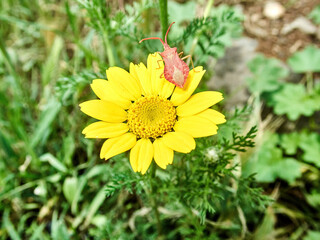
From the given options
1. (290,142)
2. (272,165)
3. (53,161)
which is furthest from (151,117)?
(290,142)

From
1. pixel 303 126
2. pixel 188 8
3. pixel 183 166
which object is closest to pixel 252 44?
pixel 188 8

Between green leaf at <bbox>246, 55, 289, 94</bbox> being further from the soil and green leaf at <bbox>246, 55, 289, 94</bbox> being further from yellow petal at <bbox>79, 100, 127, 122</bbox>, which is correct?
yellow petal at <bbox>79, 100, 127, 122</bbox>

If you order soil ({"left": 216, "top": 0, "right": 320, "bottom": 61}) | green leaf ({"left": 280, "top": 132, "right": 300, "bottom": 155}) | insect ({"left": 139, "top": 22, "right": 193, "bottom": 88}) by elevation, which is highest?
insect ({"left": 139, "top": 22, "right": 193, "bottom": 88})

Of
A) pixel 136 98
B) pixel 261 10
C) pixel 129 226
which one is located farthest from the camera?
pixel 261 10

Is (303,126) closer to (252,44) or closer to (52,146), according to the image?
(252,44)

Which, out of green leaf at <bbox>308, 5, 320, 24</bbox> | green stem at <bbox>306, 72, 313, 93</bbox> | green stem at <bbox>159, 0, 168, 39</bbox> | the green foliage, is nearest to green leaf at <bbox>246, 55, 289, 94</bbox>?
green stem at <bbox>306, 72, 313, 93</bbox>

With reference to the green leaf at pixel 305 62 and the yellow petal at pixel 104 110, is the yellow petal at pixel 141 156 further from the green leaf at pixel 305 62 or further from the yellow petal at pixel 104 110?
the green leaf at pixel 305 62
